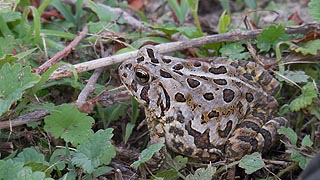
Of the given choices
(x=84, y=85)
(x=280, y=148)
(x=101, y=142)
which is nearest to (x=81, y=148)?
(x=101, y=142)

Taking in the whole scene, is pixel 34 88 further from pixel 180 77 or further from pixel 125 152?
pixel 180 77

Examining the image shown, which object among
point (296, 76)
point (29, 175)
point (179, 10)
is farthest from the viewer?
point (179, 10)

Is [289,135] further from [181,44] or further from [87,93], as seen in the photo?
[87,93]

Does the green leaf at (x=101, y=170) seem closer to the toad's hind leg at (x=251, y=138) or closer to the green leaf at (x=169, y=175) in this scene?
the green leaf at (x=169, y=175)

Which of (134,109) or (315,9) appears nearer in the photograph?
(134,109)

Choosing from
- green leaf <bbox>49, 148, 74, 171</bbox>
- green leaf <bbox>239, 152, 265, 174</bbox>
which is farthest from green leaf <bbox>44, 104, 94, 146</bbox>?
green leaf <bbox>239, 152, 265, 174</bbox>

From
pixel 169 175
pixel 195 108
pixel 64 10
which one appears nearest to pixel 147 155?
pixel 169 175
